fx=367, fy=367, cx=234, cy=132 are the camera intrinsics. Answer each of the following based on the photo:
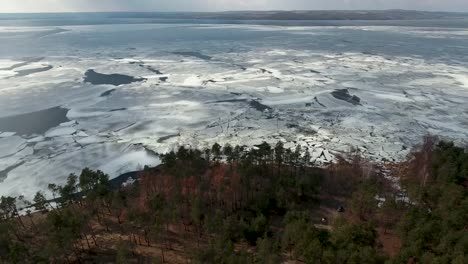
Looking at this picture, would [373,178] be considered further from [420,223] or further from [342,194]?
[420,223]

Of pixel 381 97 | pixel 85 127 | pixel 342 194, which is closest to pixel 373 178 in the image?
pixel 342 194

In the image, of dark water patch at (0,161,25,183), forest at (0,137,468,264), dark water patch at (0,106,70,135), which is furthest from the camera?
dark water patch at (0,106,70,135)

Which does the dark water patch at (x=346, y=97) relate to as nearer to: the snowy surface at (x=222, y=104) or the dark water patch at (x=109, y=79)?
the snowy surface at (x=222, y=104)

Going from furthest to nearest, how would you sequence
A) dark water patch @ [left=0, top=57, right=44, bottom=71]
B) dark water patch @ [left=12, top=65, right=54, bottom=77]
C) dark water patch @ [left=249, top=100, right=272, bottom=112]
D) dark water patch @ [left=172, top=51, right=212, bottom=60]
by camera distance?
dark water patch @ [left=172, top=51, right=212, bottom=60]
dark water patch @ [left=0, top=57, right=44, bottom=71]
dark water patch @ [left=12, top=65, right=54, bottom=77]
dark water patch @ [left=249, top=100, right=272, bottom=112]

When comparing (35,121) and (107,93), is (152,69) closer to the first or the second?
(107,93)

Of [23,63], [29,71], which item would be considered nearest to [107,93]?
[29,71]

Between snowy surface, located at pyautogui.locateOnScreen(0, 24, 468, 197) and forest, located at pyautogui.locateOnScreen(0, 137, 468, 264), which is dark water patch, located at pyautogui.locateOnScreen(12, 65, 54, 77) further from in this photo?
forest, located at pyautogui.locateOnScreen(0, 137, 468, 264)

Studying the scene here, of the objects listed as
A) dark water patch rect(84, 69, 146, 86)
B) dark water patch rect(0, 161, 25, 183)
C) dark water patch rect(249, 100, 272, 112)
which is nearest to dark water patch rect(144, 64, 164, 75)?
dark water patch rect(84, 69, 146, 86)

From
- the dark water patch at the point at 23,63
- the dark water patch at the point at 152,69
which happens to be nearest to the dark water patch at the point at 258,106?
the dark water patch at the point at 152,69

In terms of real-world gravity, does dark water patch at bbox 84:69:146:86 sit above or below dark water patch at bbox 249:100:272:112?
above
